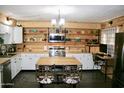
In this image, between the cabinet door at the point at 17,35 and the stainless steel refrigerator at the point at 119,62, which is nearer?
the stainless steel refrigerator at the point at 119,62

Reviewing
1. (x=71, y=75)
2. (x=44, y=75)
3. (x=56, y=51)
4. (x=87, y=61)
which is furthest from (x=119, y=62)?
(x=56, y=51)

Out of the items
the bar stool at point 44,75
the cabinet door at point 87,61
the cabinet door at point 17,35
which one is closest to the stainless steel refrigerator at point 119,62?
the bar stool at point 44,75

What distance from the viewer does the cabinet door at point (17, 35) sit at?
6.19m

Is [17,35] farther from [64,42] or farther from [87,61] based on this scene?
[87,61]

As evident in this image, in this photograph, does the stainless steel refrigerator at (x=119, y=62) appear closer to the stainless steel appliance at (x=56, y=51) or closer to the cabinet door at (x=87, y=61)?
the cabinet door at (x=87, y=61)

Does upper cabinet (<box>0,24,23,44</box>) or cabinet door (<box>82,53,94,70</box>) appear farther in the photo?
cabinet door (<box>82,53,94,70</box>)

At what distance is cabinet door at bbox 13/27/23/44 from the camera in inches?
244

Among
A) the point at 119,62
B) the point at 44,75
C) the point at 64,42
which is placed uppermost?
the point at 64,42

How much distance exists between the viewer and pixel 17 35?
6312mm

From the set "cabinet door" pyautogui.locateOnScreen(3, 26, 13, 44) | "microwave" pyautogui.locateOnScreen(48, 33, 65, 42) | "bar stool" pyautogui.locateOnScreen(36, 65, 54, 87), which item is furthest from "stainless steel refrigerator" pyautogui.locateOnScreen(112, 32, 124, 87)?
"cabinet door" pyautogui.locateOnScreen(3, 26, 13, 44)

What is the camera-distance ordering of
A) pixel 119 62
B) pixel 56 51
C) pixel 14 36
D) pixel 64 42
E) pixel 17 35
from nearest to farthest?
pixel 119 62 < pixel 14 36 < pixel 17 35 < pixel 56 51 < pixel 64 42

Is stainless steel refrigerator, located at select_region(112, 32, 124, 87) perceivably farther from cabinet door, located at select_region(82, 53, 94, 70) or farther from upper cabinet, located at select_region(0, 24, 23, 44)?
upper cabinet, located at select_region(0, 24, 23, 44)
